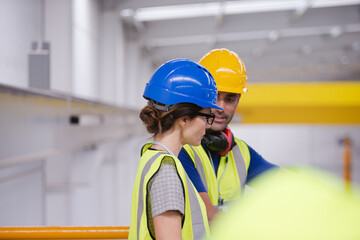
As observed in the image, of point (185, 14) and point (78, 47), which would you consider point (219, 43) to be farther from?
point (78, 47)

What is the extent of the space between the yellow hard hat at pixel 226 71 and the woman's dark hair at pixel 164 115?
2.02ft

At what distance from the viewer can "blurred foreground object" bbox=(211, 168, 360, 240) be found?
103 centimetres

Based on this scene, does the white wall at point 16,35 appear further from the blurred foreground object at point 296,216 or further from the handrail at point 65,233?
the blurred foreground object at point 296,216

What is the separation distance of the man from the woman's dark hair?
1.11ft

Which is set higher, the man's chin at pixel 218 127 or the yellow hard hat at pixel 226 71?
the yellow hard hat at pixel 226 71

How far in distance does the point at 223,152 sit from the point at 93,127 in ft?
10.2

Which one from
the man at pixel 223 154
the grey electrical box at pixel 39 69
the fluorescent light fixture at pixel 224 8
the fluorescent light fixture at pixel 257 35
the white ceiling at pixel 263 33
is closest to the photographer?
the man at pixel 223 154

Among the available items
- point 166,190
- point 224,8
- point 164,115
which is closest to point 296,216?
point 166,190

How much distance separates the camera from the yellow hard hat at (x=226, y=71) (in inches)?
71.5

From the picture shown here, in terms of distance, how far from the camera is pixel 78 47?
17.0 ft

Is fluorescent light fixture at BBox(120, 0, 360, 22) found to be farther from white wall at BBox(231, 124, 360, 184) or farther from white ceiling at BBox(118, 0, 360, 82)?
white wall at BBox(231, 124, 360, 184)

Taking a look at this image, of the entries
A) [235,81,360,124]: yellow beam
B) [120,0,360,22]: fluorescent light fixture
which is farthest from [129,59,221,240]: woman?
[235,81,360,124]: yellow beam

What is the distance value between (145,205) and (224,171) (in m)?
0.71

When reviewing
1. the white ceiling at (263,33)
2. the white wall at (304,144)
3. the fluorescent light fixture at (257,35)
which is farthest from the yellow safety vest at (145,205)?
the white wall at (304,144)
